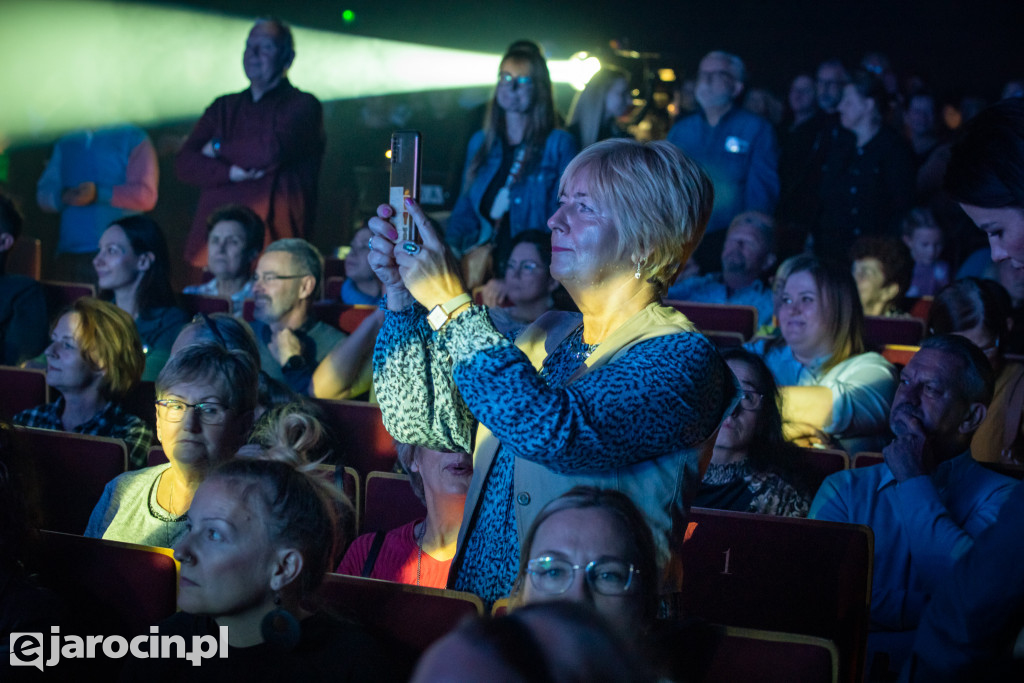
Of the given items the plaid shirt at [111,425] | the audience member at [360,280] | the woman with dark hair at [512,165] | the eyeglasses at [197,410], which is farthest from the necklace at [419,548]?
the audience member at [360,280]

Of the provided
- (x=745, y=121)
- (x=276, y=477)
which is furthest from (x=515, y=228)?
(x=276, y=477)

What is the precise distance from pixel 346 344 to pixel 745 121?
2.68m

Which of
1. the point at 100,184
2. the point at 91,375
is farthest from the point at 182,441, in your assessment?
the point at 100,184

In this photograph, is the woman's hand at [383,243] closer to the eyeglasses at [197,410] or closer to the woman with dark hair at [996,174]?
the woman with dark hair at [996,174]

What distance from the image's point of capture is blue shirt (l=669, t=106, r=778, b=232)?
509 cm

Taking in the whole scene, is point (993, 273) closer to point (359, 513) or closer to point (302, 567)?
point (359, 513)

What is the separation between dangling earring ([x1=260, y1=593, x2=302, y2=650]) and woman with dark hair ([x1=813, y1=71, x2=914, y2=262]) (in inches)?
185

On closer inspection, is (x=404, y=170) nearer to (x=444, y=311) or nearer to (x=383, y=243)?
(x=383, y=243)

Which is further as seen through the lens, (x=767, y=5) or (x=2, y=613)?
(x=767, y=5)

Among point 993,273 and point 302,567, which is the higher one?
point 993,273

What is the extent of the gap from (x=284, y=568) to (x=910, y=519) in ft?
4.68

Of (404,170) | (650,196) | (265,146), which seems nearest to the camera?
(650,196)

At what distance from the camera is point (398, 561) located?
214 centimetres

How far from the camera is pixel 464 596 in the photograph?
5.13 feet
